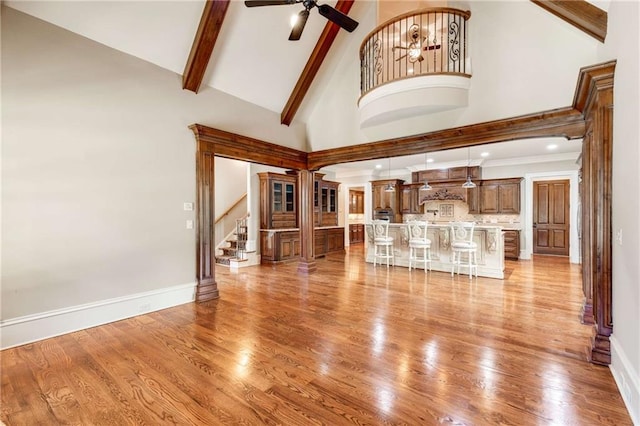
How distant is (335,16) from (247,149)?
8.15 ft

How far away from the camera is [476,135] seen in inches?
166

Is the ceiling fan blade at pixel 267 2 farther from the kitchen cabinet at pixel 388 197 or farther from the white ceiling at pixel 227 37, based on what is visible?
the kitchen cabinet at pixel 388 197

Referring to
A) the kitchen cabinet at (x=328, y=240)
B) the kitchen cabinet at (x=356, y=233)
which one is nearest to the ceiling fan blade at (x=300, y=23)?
the kitchen cabinet at (x=328, y=240)


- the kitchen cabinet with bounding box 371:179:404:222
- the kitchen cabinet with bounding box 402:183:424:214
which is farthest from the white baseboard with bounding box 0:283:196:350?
the kitchen cabinet with bounding box 402:183:424:214

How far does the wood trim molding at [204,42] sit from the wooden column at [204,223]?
2.91 ft

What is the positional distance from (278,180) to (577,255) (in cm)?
773

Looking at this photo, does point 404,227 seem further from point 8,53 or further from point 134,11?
point 8,53

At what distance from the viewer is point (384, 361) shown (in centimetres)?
244

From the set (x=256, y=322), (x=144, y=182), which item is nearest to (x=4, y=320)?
(x=144, y=182)

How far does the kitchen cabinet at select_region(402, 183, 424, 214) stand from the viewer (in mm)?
9352

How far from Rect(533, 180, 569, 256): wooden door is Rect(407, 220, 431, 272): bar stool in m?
4.23

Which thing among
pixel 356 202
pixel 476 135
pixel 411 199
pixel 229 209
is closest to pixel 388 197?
pixel 411 199

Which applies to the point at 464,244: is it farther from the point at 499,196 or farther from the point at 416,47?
the point at 416,47

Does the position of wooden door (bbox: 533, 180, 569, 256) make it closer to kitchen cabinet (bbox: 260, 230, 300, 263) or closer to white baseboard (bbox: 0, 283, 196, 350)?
kitchen cabinet (bbox: 260, 230, 300, 263)
